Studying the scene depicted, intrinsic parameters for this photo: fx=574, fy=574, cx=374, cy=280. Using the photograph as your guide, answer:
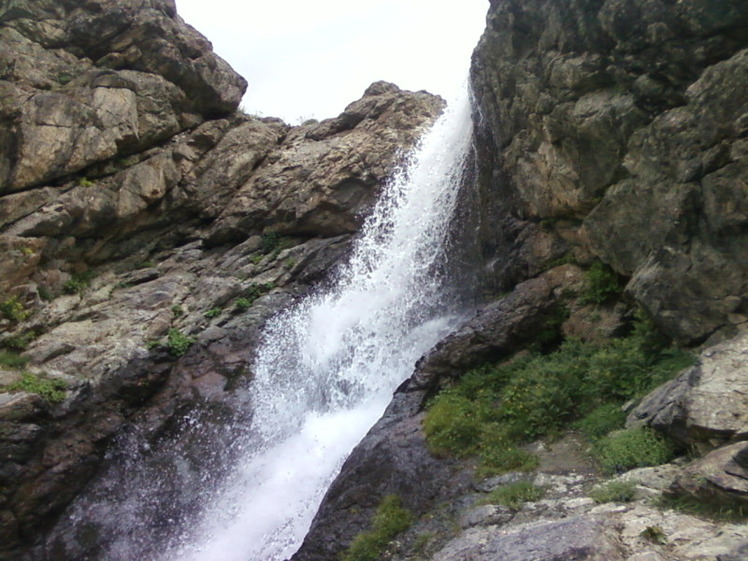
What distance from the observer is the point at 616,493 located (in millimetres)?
6445

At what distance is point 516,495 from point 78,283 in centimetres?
1657

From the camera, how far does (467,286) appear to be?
15977 mm

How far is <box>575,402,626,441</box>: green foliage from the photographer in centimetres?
849

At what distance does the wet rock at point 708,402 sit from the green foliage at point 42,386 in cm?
1397

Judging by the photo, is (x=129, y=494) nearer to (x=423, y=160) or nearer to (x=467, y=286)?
(x=467, y=286)

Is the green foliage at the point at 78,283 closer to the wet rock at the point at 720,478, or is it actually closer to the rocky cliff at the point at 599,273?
the rocky cliff at the point at 599,273

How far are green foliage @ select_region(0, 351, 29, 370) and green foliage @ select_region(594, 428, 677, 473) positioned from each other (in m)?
15.2

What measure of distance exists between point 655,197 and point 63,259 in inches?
695

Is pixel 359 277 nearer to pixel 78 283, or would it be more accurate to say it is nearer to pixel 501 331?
pixel 501 331

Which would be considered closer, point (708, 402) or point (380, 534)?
point (708, 402)

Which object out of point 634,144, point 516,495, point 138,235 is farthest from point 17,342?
point 634,144

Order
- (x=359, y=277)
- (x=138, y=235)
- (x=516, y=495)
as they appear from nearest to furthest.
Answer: (x=516, y=495), (x=359, y=277), (x=138, y=235)

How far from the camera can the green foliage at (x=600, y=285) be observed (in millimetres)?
11680

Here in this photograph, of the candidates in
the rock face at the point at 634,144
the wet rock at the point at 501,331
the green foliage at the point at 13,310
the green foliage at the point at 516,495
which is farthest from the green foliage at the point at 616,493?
the green foliage at the point at 13,310
